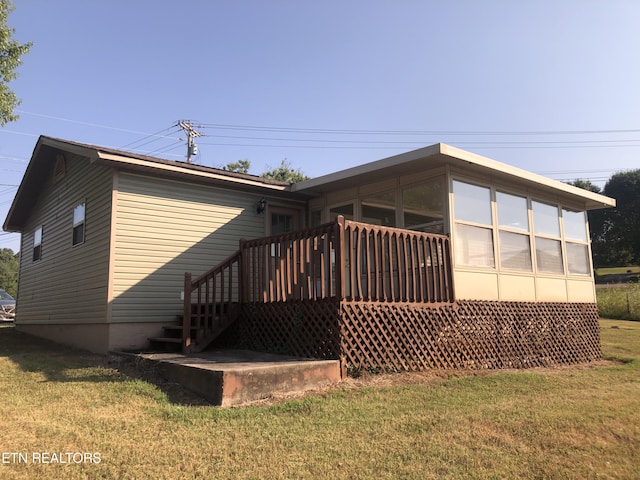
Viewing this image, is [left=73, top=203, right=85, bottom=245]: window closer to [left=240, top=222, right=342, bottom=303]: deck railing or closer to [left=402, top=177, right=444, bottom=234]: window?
[left=240, top=222, right=342, bottom=303]: deck railing

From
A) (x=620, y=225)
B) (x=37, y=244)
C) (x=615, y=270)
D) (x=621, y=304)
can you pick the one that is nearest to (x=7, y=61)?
(x=37, y=244)

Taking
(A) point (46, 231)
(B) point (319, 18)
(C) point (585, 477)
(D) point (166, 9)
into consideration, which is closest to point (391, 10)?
(B) point (319, 18)

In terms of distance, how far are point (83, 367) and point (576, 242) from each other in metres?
10.4

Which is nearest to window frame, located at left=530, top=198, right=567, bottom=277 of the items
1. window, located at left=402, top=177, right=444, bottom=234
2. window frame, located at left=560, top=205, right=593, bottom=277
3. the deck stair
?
window frame, located at left=560, top=205, right=593, bottom=277

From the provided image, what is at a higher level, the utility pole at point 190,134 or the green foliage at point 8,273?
the utility pole at point 190,134

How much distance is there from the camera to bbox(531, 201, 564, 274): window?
32.5ft

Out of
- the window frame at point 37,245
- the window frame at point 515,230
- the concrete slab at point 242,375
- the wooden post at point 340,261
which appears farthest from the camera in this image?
the window frame at point 37,245

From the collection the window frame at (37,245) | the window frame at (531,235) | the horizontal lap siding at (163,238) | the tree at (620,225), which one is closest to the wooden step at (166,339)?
the horizontal lap siding at (163,238)

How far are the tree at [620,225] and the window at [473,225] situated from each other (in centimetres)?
5104

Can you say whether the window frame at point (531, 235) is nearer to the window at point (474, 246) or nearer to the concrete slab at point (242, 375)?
the window at point (474, 246)

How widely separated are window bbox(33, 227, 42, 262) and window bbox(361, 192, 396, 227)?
Result: 9.14 meters

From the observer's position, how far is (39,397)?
5.24m

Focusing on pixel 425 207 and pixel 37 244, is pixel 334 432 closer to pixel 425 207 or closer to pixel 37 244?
pixel 425 207

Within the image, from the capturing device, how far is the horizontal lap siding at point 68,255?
8.80 meters
